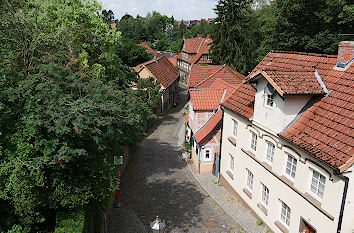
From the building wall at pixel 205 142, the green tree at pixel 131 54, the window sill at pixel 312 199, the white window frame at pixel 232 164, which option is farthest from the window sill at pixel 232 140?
the green tree at pixel 131 54

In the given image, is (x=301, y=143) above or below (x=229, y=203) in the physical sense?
above

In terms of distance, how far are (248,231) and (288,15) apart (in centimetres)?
2353

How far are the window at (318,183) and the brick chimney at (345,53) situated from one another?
5314 mm

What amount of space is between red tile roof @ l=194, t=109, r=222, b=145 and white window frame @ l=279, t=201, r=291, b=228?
9.50m

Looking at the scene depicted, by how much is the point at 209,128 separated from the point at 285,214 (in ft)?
34.8

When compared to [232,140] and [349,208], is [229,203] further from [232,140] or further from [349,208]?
[349,208]

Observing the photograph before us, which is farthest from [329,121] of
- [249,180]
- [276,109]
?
[249,180]

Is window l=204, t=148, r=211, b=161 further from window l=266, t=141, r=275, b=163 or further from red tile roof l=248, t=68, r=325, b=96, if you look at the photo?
red tile roof l=248, t=68, r=325, b=96

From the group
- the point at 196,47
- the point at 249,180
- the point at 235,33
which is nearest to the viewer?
the point at 249,180

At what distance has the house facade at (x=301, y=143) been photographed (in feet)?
36.5

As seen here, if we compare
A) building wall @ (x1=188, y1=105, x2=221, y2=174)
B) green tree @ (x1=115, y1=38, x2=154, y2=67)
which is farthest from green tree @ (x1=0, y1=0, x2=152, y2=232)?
green tree @ (x1=115, y1=38, x2=154, y2=67)

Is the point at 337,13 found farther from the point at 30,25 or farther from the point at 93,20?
the point at 30,25

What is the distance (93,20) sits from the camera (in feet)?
73.5

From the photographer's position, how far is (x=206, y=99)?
25422 mm
